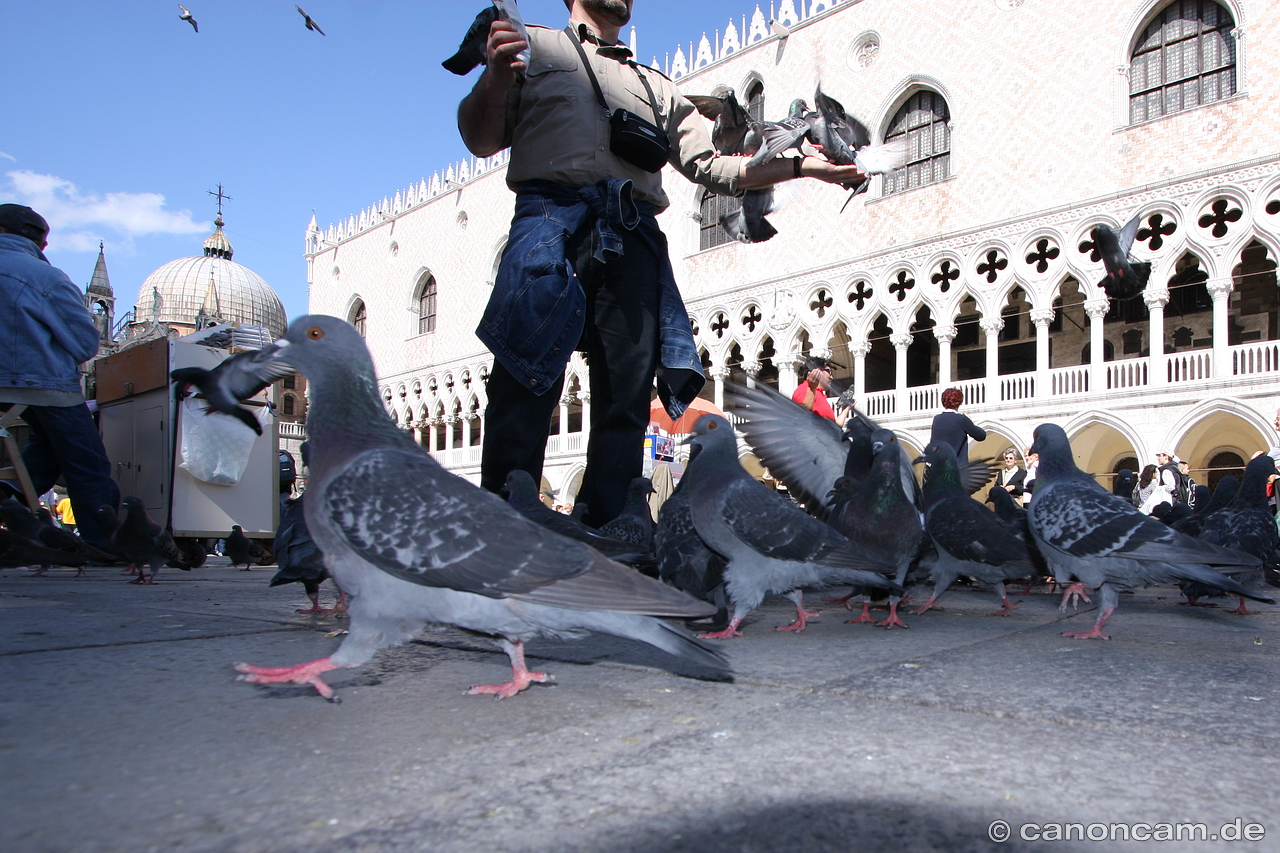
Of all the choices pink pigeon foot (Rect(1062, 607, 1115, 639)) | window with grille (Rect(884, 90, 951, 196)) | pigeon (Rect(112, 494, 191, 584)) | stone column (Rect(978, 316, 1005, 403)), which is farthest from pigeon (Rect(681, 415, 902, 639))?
window with grille (Rect(884, 90, 951, 196))

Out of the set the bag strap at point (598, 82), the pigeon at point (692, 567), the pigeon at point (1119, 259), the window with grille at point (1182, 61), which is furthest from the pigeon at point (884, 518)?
the window with grille at point (1182, 61)

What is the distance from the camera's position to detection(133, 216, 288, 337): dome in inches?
2537

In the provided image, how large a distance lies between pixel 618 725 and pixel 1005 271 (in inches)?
799

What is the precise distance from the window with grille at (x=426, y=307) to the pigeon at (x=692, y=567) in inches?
1318

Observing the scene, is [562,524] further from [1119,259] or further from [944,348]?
[944,348]

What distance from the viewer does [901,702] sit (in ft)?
5.11

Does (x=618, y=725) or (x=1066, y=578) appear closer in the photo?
(x=618, y=725)

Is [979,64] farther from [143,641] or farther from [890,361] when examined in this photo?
[143,641]

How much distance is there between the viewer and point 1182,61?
1711 centimetres

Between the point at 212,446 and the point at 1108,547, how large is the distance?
23.5 ft

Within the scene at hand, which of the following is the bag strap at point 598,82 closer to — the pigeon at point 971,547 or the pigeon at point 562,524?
the pigeon at point 562,524

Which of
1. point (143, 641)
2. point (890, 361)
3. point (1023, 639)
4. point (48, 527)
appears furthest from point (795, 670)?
point (890, 361)

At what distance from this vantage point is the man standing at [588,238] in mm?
3129

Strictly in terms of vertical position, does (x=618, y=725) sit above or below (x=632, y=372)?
below
